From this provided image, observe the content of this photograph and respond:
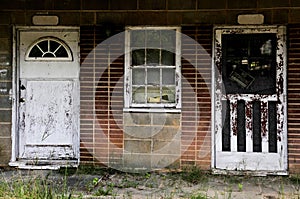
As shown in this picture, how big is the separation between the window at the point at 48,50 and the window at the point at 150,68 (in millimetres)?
972

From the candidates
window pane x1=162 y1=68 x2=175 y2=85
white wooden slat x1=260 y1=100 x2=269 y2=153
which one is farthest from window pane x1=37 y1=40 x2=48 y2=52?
white wooden slat x1=260 y1=100 x2=269 y2=153

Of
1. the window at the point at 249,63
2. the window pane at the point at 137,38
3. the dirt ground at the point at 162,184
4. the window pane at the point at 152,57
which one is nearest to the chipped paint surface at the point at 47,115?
the dirt ground at the point at 162,184

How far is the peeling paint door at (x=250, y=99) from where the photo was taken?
233 inches

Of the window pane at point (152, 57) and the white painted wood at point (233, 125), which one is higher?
the window pane at point (152, 57)

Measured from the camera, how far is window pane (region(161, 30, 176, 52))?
20.1 ft

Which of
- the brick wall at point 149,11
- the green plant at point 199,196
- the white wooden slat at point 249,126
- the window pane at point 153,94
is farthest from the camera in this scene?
the window pane at point 153,94

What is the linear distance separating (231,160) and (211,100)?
93cm

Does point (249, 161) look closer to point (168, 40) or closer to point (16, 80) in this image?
point (168, 40)

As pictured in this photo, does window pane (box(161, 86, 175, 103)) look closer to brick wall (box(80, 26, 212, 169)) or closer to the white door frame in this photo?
brick wall (box(80, 26, 212, 169))

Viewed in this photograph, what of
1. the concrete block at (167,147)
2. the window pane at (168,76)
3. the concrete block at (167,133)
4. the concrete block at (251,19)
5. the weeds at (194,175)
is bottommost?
the weeds at (194,175)

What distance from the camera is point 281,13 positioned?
5836 millimetres

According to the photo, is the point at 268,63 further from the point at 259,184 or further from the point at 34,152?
the point at 34,152

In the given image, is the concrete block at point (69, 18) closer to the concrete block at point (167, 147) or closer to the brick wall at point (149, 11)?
the brick wall at point (149, 11)

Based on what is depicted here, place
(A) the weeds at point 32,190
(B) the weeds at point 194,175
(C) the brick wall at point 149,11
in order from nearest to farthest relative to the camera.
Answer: (A) the weeds at point 32,190, (B) the weeds at point 194,175, (C) the brick wall at point 149,11
